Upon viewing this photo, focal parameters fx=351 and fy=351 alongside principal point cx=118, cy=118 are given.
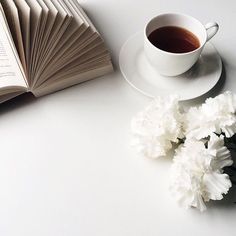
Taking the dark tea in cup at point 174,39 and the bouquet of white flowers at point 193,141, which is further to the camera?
the dark tea in cup at point 174,39

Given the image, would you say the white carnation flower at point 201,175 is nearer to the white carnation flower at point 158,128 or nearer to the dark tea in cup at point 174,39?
the white carnation flower at point 158,128

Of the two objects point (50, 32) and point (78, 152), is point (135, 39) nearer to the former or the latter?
point (50, 32)

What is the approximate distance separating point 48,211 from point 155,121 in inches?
9.9

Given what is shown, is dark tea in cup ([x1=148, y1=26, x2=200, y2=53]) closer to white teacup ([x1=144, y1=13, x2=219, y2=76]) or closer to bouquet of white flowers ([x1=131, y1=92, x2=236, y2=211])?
white teacup ([x1=144, y1=13, x2=219, y2=76])

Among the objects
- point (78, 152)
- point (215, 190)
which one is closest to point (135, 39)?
point (78, 152)

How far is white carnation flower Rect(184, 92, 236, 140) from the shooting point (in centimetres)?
59

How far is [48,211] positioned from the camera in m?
0.63

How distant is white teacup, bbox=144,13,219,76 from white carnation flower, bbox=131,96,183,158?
0.10m

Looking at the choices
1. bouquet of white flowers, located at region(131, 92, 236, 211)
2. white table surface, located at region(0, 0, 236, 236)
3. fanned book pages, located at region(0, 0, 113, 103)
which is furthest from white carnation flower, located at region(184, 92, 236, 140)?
fanned book pages, located at region(0, 0, 113, 103)

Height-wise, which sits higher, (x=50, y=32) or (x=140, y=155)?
(x=50, y=32)

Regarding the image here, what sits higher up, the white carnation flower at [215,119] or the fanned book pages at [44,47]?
the fanned book pages at [44,47]

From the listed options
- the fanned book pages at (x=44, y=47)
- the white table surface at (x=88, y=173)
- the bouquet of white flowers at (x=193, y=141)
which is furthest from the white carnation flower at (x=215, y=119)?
the fanned book pages at (x=44, y=47)

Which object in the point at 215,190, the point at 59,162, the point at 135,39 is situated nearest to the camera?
the point at 215,190

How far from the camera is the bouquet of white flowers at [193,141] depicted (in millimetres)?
570
